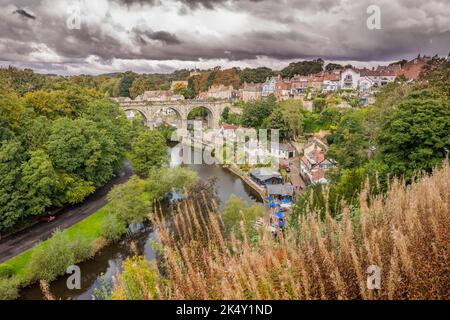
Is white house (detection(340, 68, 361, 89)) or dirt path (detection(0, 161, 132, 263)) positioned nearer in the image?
dirt path (detection(0, 161, 132, 263))

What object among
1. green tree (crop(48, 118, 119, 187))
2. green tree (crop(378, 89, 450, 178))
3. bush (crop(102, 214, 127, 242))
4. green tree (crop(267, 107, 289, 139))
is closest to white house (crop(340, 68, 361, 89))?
green tree (crop(267, 107, 289, 139))

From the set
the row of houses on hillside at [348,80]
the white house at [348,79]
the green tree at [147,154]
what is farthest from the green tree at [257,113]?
the green tree at [147,154]

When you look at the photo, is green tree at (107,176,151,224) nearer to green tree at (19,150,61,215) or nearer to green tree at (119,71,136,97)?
green tree at (19,150,61,215)

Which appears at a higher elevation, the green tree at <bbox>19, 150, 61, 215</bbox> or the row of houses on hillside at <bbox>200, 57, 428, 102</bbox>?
the row of houses on hillside at <bbox>200, 57, 428, 102</bbox>

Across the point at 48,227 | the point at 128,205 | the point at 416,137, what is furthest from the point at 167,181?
the point at 416,137

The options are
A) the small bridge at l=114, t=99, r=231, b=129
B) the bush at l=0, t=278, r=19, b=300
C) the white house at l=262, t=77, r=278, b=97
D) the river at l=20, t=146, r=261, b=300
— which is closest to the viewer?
the bush at l=0, t=278, r=19, b=300

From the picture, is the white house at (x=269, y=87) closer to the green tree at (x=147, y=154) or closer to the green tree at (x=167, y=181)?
the green tree at (x=147, y=154)

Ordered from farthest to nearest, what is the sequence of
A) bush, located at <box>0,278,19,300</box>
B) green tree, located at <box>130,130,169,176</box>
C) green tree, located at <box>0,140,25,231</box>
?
1. green tree, located at <box>130,130,169,176</box>
2. green tree, located at <box>0,140,25,231</box>
3. bush, located at <box>0,278,19,300</box>

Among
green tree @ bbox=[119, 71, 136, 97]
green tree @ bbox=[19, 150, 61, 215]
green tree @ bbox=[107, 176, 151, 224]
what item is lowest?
green tree @ bbox=[107, 176, 151, 224]
